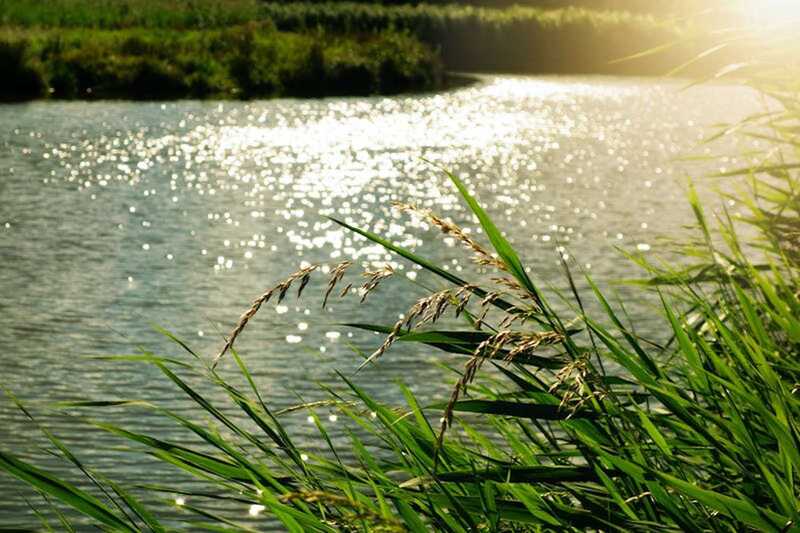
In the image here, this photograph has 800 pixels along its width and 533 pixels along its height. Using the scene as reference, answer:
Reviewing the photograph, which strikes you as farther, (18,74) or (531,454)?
(18,74)

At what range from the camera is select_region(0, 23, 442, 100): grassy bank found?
1089 inches

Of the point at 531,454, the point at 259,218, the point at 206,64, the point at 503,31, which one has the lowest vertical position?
the point at 503,31

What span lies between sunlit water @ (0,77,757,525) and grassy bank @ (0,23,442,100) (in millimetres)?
1631

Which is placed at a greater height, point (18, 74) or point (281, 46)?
point (18, 74)

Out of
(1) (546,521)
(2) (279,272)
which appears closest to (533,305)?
(1) (546,521)

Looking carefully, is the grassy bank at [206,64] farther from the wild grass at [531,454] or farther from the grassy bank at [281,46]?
the wild grass at [531,454]

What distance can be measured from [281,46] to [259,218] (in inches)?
721

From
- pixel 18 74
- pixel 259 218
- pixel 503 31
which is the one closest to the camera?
pixel 259 218

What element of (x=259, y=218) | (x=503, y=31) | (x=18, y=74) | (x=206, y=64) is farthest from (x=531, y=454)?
(x=503, y=31)

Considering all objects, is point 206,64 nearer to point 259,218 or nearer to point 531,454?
point 259,218

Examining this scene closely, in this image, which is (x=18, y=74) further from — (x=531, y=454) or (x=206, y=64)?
A: (x=531, y=454)

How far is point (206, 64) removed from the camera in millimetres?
30266

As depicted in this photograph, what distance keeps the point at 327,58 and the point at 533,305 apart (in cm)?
3005

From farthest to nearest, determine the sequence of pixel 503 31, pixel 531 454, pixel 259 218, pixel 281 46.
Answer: pixel 503 31 < pixel 281 46 < pixel 259 218 < pixel 531 454
